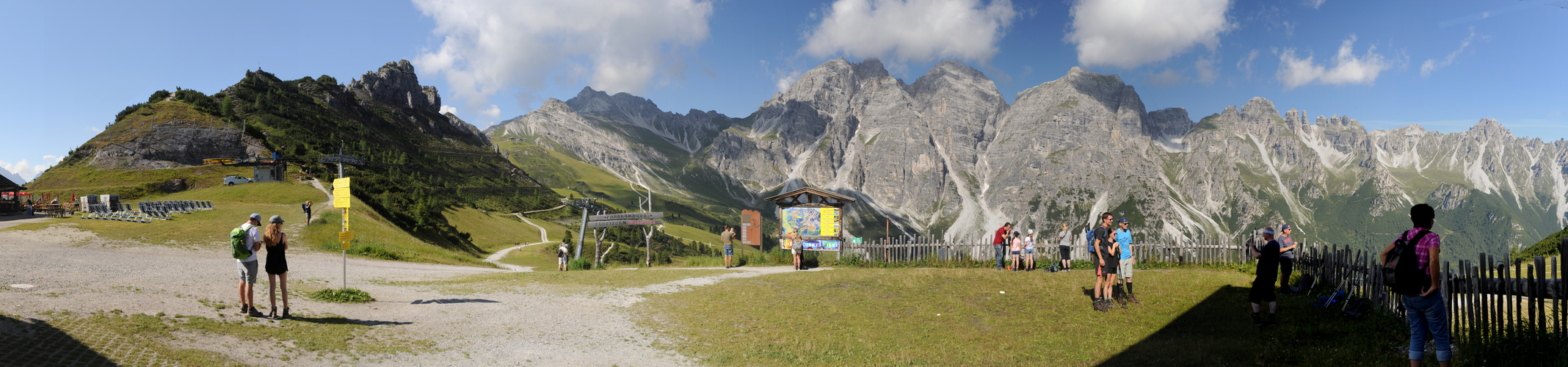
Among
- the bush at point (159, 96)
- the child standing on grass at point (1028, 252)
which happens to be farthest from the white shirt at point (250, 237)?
the bush at point (159, 96)

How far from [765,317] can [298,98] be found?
637ft

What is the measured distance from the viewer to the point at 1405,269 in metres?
7.98

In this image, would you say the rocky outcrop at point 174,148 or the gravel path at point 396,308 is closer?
the gravel path at point 396,308

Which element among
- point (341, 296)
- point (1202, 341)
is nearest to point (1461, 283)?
point (1202, 341)

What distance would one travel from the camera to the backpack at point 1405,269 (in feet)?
25.8

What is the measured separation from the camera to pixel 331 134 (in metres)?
141

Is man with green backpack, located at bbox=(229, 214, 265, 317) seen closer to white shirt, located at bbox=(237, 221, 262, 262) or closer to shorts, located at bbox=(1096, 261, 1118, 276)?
white shirt, located at bbox=(237, 221, 262, 262)

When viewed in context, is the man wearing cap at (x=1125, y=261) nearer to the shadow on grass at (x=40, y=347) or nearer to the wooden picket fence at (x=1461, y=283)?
the wooden picket fence at (x=1461, y=283)

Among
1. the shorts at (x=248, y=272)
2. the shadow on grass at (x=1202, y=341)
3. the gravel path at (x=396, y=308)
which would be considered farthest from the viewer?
the shorts at (x=248, y=272)

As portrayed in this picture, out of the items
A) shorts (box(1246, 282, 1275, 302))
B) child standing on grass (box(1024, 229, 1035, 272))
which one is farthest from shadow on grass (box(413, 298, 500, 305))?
child standing on grass (box(1024, 229, 1035, 272))

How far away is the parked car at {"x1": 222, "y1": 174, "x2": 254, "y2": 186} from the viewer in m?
62.2

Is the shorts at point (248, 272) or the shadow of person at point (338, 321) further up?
the shorts at point (248, 272)

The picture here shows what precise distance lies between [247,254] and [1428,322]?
688 inches

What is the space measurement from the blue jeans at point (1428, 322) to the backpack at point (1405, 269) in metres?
0.14
